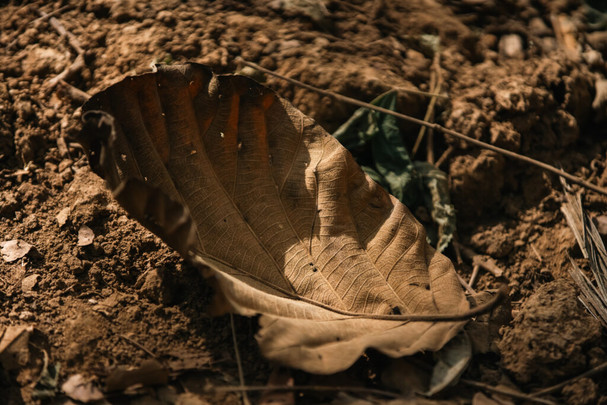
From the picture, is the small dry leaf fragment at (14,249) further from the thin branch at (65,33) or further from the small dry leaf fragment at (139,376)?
the thin branch at (65,33)

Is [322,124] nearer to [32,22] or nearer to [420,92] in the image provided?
[420,92]

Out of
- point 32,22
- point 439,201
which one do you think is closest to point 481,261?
point 439,201

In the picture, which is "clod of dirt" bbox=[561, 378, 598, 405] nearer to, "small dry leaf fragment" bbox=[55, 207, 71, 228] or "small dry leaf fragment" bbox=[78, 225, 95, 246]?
"small dry leaf fragment" bbox=[78, 225, 95, 246]

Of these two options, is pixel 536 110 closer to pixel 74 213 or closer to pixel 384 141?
pixel 384 141

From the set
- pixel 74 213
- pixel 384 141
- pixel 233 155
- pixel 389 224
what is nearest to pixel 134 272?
pixel 74 213

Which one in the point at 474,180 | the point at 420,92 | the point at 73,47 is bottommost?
the point at 474,180

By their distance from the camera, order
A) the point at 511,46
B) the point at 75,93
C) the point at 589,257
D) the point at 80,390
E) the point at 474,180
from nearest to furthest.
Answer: the point at 80,390, the point at 589,257, the point at 75,93, the point at 474,180, the point at 511,46
